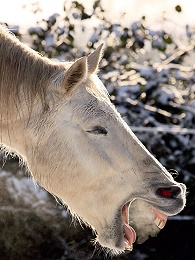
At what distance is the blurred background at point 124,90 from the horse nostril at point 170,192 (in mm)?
2081

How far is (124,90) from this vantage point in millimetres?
6172

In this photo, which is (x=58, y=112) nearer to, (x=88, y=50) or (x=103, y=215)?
(x=103, y=215)

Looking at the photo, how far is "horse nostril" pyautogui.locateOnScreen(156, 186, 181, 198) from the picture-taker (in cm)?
335

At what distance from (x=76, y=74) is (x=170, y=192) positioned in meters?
0.74

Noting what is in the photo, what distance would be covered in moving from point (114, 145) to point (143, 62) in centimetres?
347

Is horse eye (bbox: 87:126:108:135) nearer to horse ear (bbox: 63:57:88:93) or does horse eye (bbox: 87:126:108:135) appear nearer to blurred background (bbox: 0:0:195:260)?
horse ear (bbox: 63:57:88:93)

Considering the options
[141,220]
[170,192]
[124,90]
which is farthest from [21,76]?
[124,90]

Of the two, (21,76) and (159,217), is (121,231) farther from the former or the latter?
(21,76)

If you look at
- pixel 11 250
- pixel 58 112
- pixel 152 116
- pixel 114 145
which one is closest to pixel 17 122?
pixel 58 112

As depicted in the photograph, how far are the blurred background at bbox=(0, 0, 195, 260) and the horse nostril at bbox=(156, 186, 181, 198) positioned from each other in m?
2.08

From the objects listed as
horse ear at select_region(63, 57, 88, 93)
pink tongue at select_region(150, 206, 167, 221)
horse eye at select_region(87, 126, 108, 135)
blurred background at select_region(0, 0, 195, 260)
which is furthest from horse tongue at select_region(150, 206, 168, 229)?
blurred background at select_region(0, 0, 195, 260)

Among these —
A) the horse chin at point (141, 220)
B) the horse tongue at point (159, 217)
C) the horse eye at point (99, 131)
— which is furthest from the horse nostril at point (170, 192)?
the horse chin at point (141, 220)

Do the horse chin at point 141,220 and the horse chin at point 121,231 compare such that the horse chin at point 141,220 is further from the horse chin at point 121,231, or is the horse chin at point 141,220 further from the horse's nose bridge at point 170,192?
the horse's nose bridge at point 170,192

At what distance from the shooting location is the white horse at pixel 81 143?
3408mm
